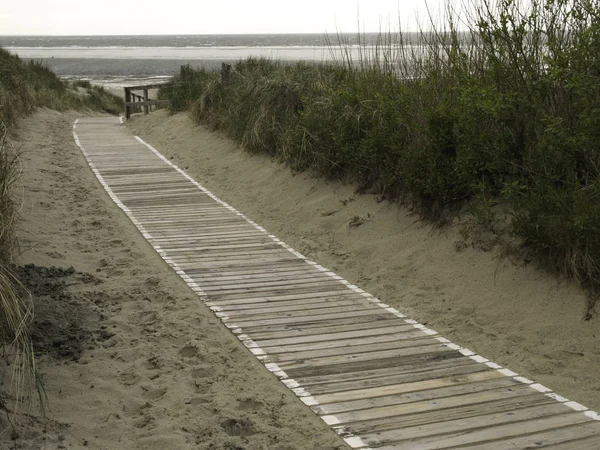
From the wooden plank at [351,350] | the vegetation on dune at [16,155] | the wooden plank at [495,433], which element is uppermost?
the vegetation on dune at [16,155]

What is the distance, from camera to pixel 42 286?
18.5ft

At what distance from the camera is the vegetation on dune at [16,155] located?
3.98 meters

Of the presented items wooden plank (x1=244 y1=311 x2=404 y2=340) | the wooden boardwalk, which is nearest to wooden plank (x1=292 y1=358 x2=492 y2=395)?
the wooden boardwalk

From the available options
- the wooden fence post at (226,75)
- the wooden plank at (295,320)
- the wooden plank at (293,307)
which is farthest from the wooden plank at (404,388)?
the wooden fence post at (226,75)

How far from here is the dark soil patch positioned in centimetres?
465

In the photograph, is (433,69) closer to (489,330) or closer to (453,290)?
(453,290)

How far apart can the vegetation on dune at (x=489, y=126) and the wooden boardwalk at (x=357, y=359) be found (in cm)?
118

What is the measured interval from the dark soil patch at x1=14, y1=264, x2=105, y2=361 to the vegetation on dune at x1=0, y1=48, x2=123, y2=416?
146 mm

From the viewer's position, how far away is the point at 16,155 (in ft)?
20.4

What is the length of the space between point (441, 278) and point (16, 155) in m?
3.48

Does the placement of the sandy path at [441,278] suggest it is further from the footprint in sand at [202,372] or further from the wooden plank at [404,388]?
the footprint in sand at [202,372]

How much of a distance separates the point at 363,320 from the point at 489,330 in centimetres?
83

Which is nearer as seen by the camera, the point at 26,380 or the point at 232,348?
the point at 26,380

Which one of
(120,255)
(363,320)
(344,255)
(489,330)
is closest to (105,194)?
(120,255)
